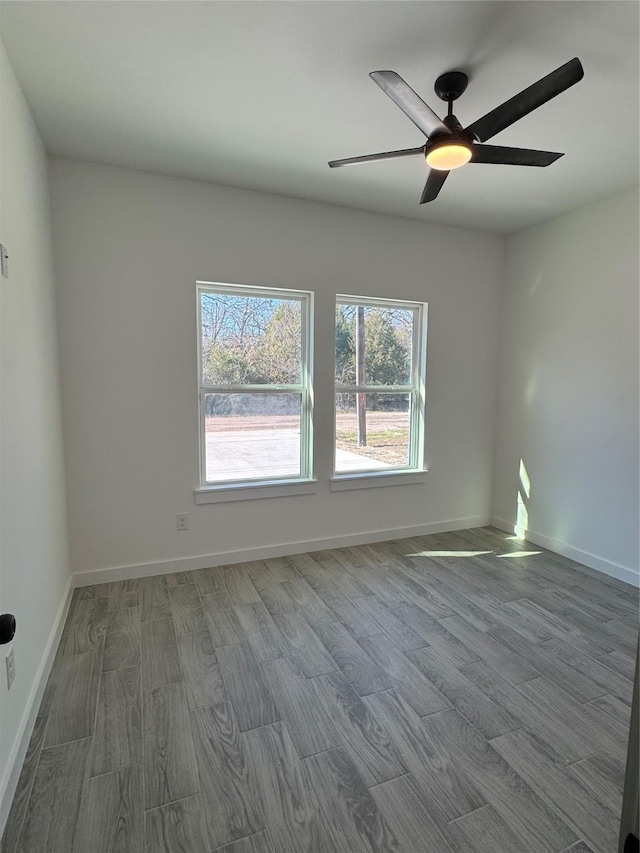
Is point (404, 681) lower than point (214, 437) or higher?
lower

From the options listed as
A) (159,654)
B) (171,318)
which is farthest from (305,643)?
(171,318)

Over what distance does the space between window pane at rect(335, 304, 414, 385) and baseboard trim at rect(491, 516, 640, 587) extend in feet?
5.86

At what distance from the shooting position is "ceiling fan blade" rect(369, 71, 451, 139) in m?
1.54

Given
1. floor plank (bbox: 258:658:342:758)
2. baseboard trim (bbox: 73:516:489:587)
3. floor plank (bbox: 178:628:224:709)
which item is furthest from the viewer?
baseboard trim (bbox: 73:516:489:587)

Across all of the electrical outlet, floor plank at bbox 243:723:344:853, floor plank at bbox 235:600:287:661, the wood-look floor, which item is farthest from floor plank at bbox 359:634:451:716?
the electrical outlet

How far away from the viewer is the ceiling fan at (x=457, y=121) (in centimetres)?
154

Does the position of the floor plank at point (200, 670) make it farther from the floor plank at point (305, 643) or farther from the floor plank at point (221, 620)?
the floor plank at point (305, 643)

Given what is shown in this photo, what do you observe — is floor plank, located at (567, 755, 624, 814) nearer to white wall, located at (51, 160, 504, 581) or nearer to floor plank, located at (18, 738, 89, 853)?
floor plank, located at (18, 738, 89, 853)

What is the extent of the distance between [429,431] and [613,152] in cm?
231

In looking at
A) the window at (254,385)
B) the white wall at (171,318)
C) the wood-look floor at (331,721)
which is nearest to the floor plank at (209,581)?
the wood-look floor at (331,721)

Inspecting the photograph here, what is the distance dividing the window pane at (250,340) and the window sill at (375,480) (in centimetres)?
92

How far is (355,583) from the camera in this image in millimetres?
2982

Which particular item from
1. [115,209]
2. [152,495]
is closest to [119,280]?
[115,209]

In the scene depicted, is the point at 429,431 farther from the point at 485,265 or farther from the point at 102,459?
the point at 102,459
